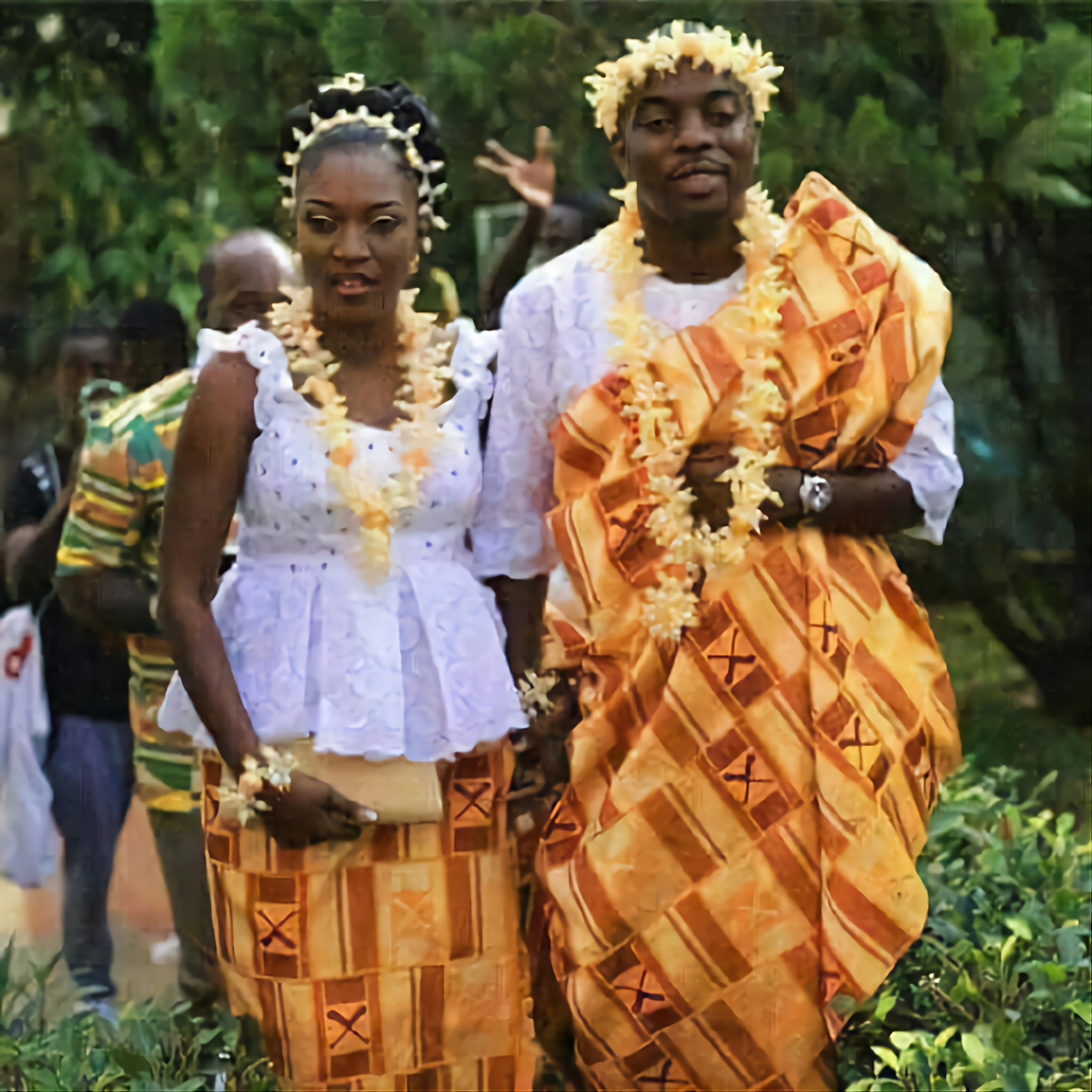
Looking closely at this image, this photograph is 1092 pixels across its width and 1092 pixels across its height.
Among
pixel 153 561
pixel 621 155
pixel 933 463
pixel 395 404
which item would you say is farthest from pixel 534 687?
pixel 621 155

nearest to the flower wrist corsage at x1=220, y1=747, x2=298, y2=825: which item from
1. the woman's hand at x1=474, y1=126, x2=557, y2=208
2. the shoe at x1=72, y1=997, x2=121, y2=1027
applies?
the shoe at x1=72, y1=997, x2=121, y2=1027

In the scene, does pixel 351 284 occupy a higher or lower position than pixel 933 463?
higher

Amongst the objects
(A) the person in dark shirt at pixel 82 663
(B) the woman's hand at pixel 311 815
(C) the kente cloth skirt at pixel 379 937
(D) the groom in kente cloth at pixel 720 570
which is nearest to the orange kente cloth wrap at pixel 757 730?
(D) the groom in kente cloth at pixel 720 570

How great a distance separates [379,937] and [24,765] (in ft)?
2.49

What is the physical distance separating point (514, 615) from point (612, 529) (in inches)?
9.2

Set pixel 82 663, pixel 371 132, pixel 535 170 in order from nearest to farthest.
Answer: pixel 371 132, pixel 535 170, pixel 82 663

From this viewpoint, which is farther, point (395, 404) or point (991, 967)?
point (991, 967)

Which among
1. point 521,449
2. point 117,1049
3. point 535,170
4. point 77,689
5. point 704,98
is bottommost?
point 117,1049

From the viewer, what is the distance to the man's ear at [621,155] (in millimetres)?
2209

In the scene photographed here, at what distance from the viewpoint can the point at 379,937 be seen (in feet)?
7.57

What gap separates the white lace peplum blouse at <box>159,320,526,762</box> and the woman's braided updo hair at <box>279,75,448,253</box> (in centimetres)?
25

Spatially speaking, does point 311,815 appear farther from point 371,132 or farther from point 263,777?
point 371,132

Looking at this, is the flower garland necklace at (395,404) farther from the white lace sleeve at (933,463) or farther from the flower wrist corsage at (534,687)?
the white lace sleeve at (933,463)

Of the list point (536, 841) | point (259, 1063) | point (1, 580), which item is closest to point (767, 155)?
point (536, 841)
